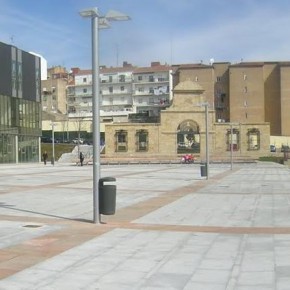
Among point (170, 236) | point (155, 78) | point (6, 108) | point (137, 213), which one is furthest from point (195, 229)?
point (155, 78)

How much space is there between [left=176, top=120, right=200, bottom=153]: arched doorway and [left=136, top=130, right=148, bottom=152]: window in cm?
493

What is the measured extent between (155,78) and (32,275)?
442 ft

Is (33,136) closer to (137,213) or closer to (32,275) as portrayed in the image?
(137,213)

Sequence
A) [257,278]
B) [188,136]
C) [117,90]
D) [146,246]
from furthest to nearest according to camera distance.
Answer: [117,90]
[188,136]
[146,246]
[257,278]

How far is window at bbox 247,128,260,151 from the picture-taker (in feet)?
277

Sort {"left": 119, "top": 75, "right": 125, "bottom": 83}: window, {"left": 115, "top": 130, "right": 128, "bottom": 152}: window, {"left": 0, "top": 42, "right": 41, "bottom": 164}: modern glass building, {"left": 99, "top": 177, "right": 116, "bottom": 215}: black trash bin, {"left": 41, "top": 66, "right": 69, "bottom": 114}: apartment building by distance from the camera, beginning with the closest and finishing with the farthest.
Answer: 1. {"left": 99, "top": 177, "right": 116, "bottom": 215}: black trash bin
2. {"left": 0, "top": 42, "right": 41, "bottom": 164}: modern glass building
3. {"left": 115, "top": 130, "right": 128, "bottom": 152}: window
4. {"left": 119, "top": 75, "right": 125, "bottom": 83}: window
5. {"left": 41, "top": 66, "right": 69, "bottom": 114}: apartment building

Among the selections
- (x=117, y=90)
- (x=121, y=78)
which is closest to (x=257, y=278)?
(x=121, y=78)

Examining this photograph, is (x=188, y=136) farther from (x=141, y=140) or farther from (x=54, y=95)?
(x=54, y=95)

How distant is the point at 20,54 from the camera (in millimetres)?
66188

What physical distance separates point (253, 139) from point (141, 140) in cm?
1688

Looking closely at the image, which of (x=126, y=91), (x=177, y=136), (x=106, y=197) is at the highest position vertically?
(x=126, y=91)

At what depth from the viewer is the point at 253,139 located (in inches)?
3344

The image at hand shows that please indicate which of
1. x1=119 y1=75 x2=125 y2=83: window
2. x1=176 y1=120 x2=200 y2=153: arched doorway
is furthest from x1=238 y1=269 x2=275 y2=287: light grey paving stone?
x1=119 y1=75 x2=125 y2=83: window

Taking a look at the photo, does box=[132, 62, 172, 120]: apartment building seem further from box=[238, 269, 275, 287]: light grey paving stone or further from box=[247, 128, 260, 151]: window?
box=[238, 269, 275, 287]: light grey paving stone
